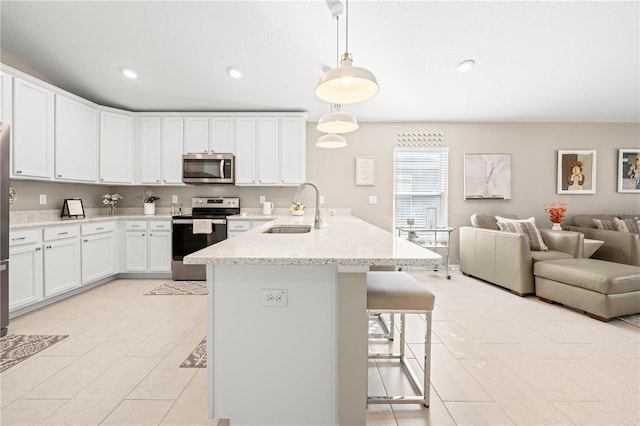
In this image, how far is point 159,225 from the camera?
14.0 ft

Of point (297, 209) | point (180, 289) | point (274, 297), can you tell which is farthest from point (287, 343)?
point (180, 289)

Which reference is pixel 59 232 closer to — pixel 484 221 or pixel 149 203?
pixel 149 203

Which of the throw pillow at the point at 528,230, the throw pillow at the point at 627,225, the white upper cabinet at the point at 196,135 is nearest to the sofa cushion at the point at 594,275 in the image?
the throw pillow at the point at 528,230

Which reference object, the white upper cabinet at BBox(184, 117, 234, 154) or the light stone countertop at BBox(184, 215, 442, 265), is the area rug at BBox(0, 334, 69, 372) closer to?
the light stone countertop at BBox(184, 215, 442, 265)

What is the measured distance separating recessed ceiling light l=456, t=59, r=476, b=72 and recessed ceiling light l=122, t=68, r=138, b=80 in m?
3.94

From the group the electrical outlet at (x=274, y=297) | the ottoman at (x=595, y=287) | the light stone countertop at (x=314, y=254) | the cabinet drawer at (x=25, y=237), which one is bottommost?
the ottoman at (x=595, y=287)

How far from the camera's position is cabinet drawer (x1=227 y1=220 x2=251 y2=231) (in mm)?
4246

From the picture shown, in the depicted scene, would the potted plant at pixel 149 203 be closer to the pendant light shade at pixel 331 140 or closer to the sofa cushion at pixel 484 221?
the pendant light shade at pixel 331 140

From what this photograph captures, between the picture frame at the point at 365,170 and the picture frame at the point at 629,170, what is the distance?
4074mm

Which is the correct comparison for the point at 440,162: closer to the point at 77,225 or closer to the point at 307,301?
the point at 307,301

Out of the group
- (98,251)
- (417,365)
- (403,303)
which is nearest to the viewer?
(403,303)

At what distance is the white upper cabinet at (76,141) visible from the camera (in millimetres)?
3475

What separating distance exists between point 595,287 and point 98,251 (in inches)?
218

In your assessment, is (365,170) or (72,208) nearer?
(72,208)
